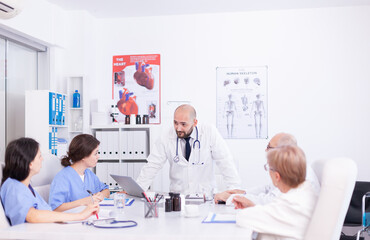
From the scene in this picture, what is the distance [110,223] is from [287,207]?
0.84 metres

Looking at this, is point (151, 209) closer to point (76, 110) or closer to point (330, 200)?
point (330, 200)

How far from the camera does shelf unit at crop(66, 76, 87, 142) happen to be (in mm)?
4906

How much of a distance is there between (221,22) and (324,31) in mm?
1217

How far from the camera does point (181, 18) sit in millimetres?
5215

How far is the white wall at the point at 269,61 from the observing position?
4902 millimetres

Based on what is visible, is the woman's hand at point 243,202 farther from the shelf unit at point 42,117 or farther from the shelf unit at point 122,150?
the shelf unit at point 42,117

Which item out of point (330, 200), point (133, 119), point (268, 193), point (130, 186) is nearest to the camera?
point (330, 200)

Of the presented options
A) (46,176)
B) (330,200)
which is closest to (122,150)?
(46,176)

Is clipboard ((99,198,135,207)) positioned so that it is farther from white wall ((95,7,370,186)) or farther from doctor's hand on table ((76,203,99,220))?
white wall ((95,7,370,186))

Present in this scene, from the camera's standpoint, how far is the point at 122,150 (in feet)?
15.6

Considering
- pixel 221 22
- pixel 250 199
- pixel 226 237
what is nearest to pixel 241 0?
pixel 221 22

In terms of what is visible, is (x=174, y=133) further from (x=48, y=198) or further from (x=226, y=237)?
(x=226, y=237)

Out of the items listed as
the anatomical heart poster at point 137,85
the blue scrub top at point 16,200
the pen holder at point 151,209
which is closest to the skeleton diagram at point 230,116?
the anatomical heart poster at point 137,85

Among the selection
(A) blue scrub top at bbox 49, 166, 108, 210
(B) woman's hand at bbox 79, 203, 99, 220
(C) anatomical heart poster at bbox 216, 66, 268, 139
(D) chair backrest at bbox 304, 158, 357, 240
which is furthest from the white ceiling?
(D) chair backrest at bbox 304, 158, 357, 240
